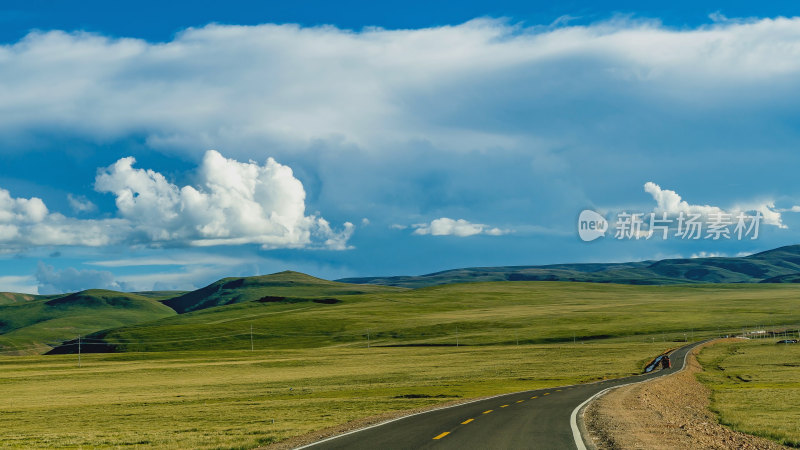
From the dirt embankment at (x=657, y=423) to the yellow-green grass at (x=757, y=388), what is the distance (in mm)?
1226

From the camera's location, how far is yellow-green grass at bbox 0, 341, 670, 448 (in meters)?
32.6

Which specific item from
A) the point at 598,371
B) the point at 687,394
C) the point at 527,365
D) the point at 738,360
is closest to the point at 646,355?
the point at 738,360

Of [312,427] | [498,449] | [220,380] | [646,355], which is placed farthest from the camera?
[646,355]

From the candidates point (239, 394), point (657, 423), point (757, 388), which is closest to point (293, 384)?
point (239, 394)

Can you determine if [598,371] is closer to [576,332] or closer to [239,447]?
[239,447]

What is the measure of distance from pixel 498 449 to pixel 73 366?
460ft

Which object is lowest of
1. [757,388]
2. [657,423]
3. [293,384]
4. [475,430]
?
[293,384]

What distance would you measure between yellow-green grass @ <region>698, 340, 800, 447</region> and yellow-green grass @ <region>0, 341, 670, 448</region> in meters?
10.4

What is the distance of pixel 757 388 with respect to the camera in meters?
51.8

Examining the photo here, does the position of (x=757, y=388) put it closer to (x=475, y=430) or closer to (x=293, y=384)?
(x=475, y=430)

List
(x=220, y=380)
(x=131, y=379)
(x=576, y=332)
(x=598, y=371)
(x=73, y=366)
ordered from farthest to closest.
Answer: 1. (x=576, y=332)
2. (x=73, y=366)
3. (x=131, y=379)
4. (x=220, y=380)
5. (x=598, y=371)

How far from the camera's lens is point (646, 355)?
106m

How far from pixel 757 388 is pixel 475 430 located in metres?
36.3

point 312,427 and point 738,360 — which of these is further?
point 738,360
